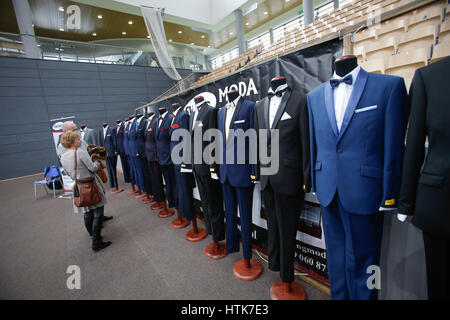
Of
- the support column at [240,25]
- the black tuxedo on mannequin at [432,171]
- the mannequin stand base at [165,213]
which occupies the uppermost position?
the support column at [240,25]

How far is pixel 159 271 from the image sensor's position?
188 cm

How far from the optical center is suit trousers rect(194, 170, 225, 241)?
6.15ft

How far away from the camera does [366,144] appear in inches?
35.9

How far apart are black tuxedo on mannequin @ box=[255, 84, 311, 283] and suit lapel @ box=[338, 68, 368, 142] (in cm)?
27

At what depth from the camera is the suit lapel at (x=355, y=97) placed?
36.5 inches

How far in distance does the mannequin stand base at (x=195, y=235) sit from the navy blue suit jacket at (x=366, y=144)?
1.73 meters

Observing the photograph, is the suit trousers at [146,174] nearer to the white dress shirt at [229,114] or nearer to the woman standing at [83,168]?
the woman standing at [83,168]

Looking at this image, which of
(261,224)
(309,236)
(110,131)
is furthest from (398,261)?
(110,131)

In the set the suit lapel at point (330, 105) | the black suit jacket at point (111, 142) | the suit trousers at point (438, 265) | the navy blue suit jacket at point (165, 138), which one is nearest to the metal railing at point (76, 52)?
the black suit jacket at point (111, 142)

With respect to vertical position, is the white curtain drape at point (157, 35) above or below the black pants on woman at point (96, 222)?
above

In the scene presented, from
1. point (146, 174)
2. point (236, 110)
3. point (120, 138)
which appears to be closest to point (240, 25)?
point (120, 138)

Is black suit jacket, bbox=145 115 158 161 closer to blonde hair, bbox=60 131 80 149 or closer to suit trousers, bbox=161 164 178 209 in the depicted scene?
suit trousers, bbox=161 164 178 209

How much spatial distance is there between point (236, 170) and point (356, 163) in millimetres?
830

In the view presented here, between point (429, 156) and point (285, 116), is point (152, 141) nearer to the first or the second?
point (285, 116)
